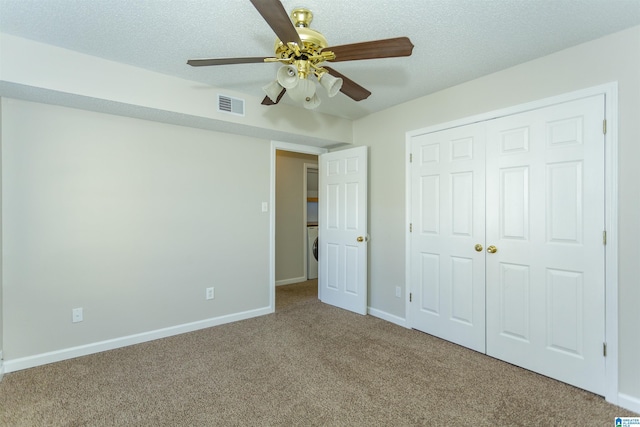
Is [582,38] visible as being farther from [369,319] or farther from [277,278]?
[277,278]

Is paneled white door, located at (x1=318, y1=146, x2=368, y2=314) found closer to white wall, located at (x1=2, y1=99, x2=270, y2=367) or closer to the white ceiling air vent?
white wall, located at (x1=2, y1=99, x2=270, y2=367)

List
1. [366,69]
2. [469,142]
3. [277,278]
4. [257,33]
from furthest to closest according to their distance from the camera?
1. [277,278]
2. [469,142]
3. [366,69]
4. [257,33]

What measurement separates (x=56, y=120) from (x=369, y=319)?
3.50 meters

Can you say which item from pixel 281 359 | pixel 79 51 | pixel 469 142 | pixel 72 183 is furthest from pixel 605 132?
pixel 72 183

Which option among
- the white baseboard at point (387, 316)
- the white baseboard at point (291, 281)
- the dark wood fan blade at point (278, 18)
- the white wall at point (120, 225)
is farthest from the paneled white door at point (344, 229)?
the dark wood fan blade at point (278, 18)

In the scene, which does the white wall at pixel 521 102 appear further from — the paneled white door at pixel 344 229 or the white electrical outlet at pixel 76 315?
the white electrical outlet at pixel 76 315

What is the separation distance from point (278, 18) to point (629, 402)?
9.75 ft

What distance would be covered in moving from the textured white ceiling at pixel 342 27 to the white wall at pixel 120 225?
0.75 meters

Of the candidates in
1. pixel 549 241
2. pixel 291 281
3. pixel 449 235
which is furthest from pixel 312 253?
pixel 549 241

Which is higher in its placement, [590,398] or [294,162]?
[294,162]

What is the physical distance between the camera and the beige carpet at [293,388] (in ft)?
6.10

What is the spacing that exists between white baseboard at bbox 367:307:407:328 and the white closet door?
90cm

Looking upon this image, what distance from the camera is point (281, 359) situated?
2.59 metres

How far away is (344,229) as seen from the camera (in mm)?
3906
